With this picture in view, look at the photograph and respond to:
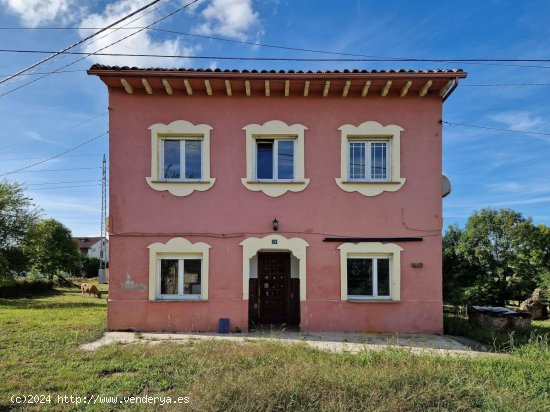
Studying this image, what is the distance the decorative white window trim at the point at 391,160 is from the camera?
33.1 feet

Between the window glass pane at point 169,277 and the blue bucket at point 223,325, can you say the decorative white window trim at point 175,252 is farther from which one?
the blue bucket at point 223,325

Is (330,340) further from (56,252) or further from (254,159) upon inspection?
(56,252)

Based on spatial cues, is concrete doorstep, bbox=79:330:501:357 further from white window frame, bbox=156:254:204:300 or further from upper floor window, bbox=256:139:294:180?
upper floor window, bbox=256:139:294:180

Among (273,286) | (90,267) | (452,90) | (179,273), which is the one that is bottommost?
(90,267)

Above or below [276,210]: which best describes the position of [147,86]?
above

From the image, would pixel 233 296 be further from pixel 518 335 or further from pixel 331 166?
pixel 518 335

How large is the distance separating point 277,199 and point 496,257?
1392cm

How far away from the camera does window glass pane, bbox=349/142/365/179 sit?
1031cm

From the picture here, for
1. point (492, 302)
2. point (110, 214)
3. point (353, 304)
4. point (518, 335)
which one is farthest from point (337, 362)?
point (492, 302)

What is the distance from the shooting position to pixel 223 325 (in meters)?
9.73

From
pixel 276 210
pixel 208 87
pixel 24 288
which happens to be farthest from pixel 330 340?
pixel 24 288

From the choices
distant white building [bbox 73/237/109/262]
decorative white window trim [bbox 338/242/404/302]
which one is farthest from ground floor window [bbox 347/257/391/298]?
distant white building [bbox 73/237/109/262]

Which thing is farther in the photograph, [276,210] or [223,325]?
[276,210]

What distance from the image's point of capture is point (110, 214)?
1002 cm
